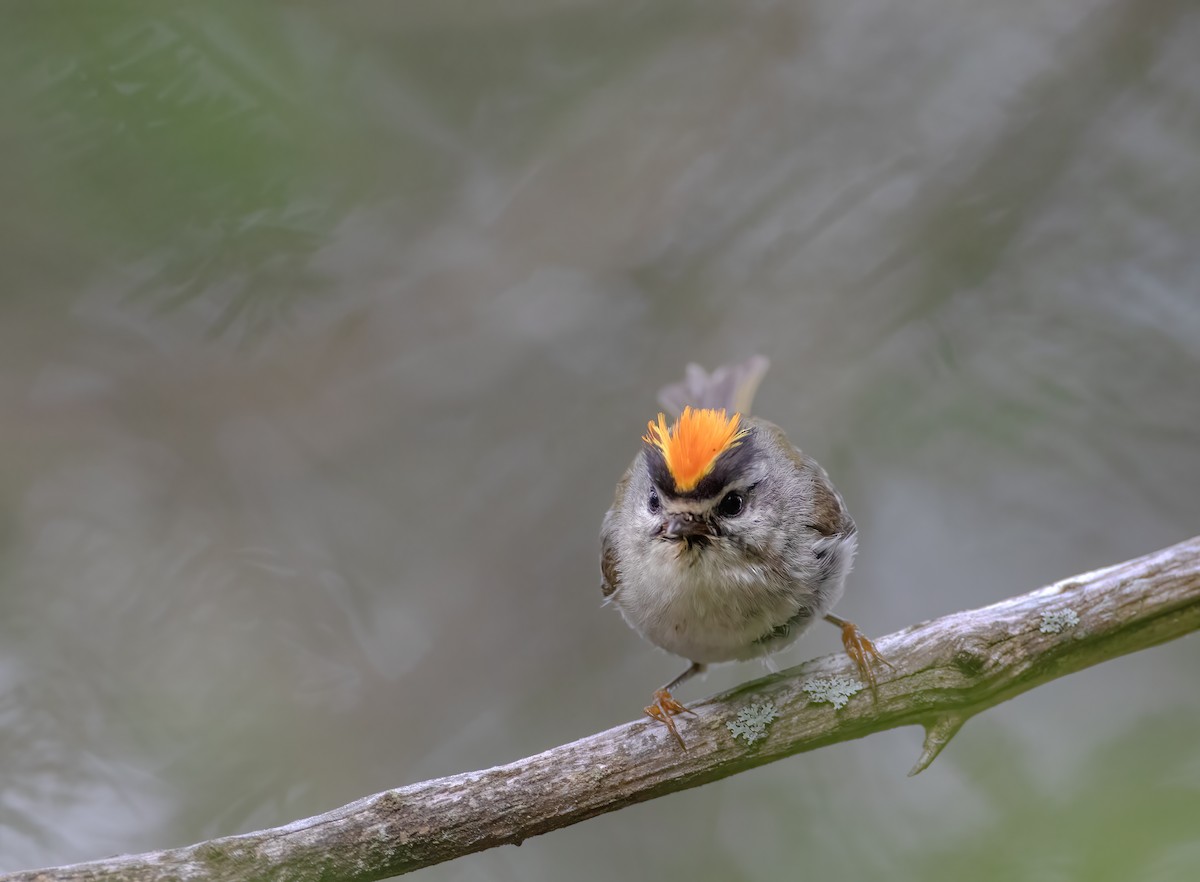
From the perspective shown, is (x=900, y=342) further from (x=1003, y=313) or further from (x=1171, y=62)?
(x=1171, y=62)

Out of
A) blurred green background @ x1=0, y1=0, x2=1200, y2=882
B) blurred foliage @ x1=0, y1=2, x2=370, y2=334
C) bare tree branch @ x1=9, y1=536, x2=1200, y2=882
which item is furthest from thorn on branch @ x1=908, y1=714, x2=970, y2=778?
blurred foliage @ x1=0, y1=2, x2=370, y2=334

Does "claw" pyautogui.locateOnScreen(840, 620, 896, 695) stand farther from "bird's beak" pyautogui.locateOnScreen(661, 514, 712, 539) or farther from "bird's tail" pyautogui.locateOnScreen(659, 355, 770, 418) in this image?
"bird's tail" pyautogui.locateOnScreen(659, 355, 770, 418)

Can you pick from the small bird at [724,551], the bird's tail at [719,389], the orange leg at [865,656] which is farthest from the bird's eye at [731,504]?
the bird's tail at [719,389]

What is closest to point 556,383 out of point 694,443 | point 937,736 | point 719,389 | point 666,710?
point 719,389

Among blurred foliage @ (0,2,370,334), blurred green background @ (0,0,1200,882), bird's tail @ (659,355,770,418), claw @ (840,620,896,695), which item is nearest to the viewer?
blurred foliage @ (0,2,370,334)

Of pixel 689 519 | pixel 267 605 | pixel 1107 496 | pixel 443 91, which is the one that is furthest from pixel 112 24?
pixel 1107 496

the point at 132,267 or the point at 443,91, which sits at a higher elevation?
the point at 443,91

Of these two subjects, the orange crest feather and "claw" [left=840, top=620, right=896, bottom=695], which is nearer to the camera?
"claw" [left=840, top=620, right=896, bottom=695]
